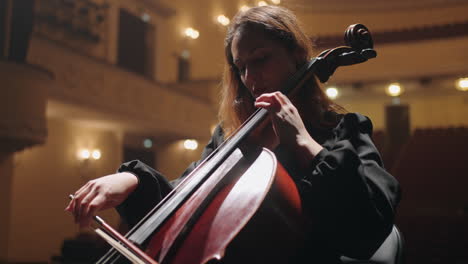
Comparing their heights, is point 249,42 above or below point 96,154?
above

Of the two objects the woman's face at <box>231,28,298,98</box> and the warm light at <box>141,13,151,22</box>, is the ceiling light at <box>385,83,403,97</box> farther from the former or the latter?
the woman's face at <box>231,28,298,98</box>

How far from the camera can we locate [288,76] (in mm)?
1076

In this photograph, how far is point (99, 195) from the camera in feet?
2.89

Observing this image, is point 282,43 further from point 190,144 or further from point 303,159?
point 190,144

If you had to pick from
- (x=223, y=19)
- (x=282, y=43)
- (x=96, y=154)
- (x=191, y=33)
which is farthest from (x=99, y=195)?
(x=191, y=33)

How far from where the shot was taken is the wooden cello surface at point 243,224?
2.39 feet

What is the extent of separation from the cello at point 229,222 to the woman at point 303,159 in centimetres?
8

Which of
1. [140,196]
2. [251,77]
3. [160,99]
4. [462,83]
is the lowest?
[160,99]

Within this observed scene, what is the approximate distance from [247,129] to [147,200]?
24 cm

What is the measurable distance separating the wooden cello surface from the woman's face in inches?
10.4

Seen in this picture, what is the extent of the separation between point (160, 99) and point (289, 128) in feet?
27.9

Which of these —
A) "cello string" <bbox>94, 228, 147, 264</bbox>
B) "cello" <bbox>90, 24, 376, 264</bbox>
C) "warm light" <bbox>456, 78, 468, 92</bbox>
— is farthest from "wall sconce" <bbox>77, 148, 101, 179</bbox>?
"cello string" <bbox>94, 228, 147, 264</bbox>

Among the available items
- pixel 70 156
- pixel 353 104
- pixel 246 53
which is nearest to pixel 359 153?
pixel 246 53

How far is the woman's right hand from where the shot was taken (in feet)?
2.74
